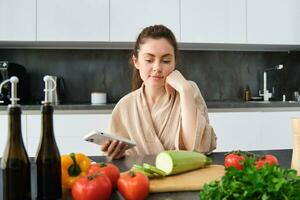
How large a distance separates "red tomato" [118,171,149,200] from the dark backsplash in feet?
7.37

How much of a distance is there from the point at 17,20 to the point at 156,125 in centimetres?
172

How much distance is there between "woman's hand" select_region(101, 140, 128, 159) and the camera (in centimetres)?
116

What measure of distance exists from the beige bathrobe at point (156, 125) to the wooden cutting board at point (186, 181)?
33 centimetres

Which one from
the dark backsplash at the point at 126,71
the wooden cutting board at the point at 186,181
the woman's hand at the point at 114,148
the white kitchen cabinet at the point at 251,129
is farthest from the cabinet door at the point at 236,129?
the wooden cutting board at the point at 186,181

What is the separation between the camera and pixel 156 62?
1.42 m

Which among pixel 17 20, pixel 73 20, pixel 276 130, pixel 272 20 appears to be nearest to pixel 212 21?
pixel 272 20

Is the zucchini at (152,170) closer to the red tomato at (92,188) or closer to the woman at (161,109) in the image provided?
the red tomato at (92,188)

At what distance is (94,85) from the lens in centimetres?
304

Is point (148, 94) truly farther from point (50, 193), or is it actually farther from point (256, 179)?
point (256, 179)

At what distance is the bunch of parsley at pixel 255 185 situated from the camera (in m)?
0.47

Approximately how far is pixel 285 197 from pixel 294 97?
9.84 feet

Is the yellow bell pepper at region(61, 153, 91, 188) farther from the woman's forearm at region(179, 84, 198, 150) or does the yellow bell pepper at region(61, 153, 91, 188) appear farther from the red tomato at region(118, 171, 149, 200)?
the woman's forearm at region(179, 84, 198, 150)

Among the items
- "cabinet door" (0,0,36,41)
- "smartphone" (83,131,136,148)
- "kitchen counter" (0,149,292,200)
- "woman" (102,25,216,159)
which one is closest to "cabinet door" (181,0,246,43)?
"cabinet door" (0,0,36,41)

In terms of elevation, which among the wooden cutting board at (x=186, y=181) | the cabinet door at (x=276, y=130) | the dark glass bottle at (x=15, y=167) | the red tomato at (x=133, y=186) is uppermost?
the dark glass bottle at (x=15, y=167)
